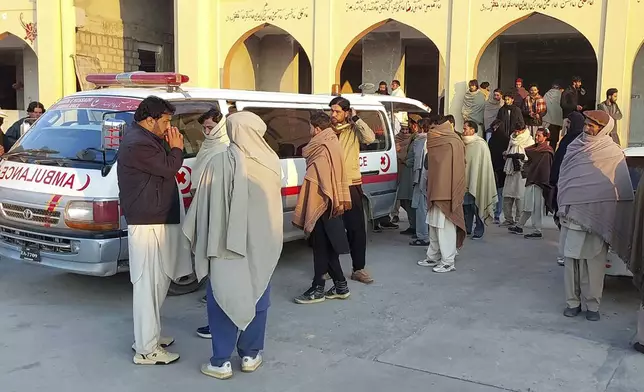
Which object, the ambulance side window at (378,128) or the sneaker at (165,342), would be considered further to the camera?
the ambulance side window at (378,128)

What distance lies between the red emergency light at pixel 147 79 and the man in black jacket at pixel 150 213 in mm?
1819

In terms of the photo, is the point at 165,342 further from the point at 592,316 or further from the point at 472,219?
the point at 472,219

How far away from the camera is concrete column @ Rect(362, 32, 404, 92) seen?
17.2 meters

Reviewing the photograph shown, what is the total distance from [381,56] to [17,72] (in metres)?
13.8

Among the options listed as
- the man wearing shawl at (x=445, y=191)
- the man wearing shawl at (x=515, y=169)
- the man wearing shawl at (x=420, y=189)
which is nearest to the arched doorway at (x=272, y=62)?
the man wearing shawl at (x=515, y=169)

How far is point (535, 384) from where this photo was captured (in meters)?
4.38

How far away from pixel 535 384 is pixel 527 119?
1004 centimetres

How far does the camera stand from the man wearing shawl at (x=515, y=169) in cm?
990

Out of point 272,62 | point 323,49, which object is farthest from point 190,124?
point 272,62

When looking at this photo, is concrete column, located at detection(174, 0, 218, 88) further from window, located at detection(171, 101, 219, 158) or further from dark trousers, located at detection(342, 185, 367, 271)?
dark trousers, located at detection(342, 185, 367, 271)

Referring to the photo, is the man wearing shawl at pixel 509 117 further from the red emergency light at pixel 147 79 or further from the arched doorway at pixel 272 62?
the arched doorway at pixel 272 62

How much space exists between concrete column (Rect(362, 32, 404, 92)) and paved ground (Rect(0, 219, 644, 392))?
10465 millimetres

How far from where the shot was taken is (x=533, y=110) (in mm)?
13625

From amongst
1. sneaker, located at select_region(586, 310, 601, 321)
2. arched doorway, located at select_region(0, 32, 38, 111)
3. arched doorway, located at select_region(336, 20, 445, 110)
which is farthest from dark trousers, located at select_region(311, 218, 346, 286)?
arched doorway, located at select_region(0, 32, 38, 111)
